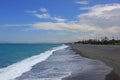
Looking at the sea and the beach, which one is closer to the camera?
the beach

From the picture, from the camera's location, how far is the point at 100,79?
1586 centimetres

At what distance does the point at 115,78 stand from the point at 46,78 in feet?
14.8

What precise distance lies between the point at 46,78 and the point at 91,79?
3.13m

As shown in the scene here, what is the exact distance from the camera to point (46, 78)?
57.0 ft

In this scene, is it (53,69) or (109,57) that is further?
(109,57)

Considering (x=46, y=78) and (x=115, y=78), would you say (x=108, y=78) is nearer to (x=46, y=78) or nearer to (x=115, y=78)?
(x=115, y=78)

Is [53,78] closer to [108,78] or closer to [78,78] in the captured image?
[78,78]

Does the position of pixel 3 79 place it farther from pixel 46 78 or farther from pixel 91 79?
pixel 91 79

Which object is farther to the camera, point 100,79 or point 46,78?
point 46,78

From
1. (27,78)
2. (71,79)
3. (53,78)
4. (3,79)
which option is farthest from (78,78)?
(3,79)

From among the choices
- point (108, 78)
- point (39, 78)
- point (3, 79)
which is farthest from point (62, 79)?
point (3, 79)

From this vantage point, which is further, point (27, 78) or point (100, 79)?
point (27, 78)

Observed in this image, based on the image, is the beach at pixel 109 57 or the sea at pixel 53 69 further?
the sea at pixel 53 69

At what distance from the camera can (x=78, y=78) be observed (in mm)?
16672
